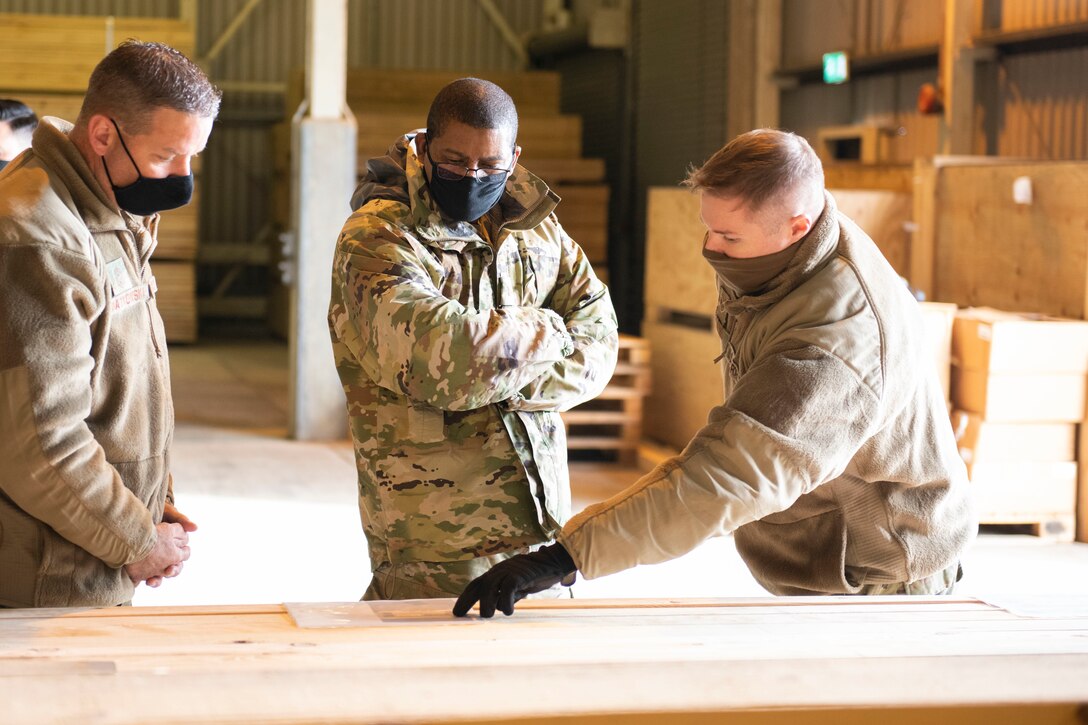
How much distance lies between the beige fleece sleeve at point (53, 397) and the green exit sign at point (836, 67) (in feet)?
28.1

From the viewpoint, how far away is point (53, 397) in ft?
7.86

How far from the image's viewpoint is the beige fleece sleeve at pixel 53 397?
93.4 inches

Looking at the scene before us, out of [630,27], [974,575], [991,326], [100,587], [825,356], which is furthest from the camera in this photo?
[630,27]

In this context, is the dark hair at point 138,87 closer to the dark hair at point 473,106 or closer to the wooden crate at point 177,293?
the dark hair at point 473,106

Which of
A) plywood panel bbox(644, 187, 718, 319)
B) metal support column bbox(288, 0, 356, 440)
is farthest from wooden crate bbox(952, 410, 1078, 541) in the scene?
metal support column bbox(288, 0, 356, 440)

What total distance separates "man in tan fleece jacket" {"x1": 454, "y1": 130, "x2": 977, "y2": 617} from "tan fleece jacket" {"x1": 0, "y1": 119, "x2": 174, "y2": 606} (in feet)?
2.36

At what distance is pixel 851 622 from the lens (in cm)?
255

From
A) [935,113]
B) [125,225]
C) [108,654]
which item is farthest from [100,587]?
[935,113]

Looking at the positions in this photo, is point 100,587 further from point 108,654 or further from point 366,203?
point 366,203

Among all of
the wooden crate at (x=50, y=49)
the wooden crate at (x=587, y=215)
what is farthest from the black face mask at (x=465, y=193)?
the wooden crate at (x=50, y=49)

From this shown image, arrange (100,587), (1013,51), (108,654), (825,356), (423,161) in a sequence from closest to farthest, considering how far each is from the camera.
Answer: (108,654) → (825,356) → (100,587) → (423,161) → (1013,51)

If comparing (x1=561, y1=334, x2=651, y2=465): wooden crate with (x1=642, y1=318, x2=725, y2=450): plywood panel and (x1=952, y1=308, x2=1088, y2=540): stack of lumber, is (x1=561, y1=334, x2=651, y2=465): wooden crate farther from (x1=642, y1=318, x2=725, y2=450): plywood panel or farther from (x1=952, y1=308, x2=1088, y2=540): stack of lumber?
(x1=952, y1=308, x2=1088, y2=540): stack of lumber

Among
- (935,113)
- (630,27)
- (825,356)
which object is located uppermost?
(630,27)

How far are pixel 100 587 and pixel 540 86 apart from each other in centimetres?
1210
